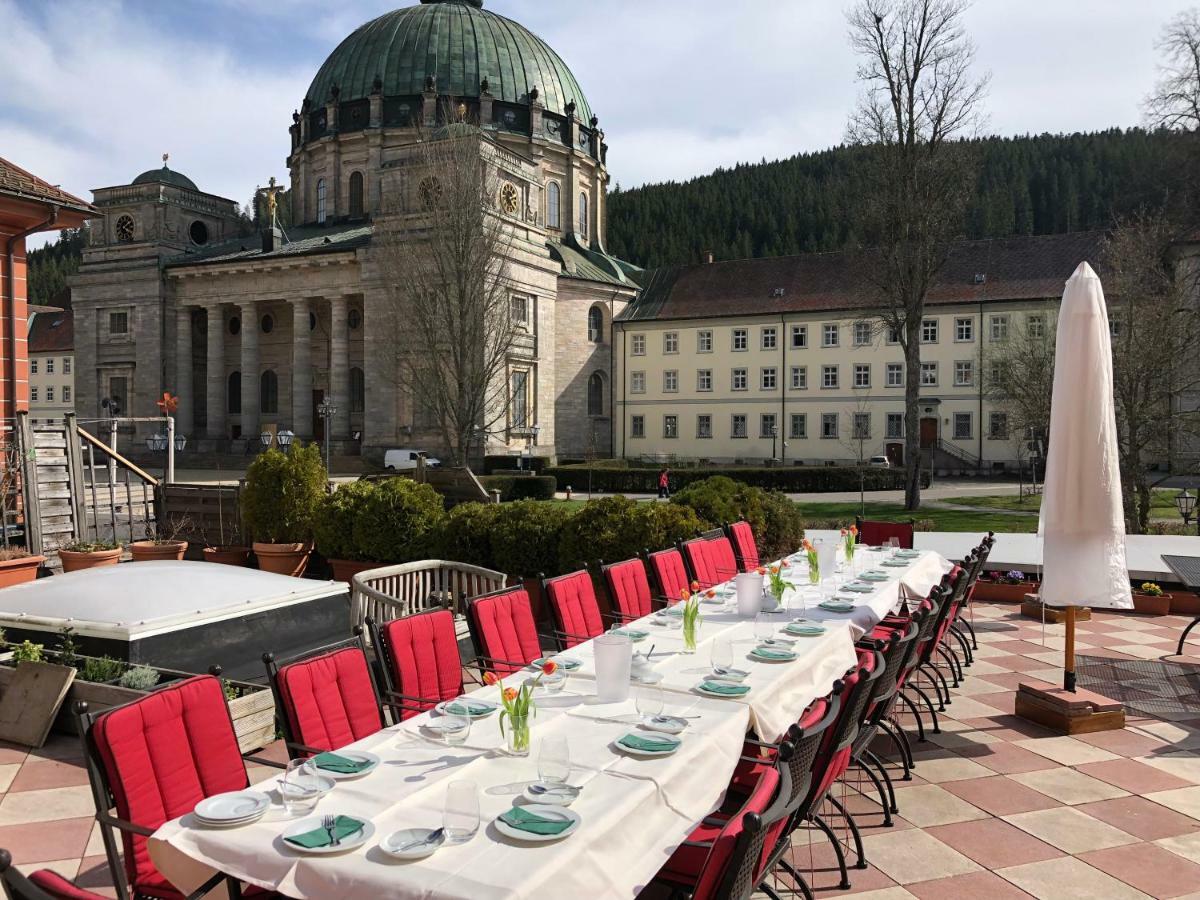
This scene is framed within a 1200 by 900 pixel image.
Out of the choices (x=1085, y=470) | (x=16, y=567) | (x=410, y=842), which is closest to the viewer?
(x=410, y=842)

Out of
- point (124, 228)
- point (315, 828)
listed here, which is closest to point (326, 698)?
point (315, 828)

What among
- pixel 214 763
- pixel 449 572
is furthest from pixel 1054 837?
pixel 449 572

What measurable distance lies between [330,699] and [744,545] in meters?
6.94

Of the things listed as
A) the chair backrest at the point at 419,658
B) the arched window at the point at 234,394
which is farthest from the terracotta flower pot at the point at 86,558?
the arched window at the point at 234,394

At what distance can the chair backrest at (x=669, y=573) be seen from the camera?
7762 mm

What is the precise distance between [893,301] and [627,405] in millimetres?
27513

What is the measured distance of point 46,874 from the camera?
207cm

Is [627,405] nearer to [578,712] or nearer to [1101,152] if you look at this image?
[578,712]

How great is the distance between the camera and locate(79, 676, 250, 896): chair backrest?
3.08 m

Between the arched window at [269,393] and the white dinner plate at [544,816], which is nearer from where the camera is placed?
the white dinner plate at [544,816]

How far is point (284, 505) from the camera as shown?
11.8m

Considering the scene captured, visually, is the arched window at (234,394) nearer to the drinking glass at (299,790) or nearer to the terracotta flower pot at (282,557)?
the terracotta flower pot at (282,557)

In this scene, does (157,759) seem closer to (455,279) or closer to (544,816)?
(544,816)

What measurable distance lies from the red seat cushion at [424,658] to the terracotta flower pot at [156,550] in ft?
25.0
